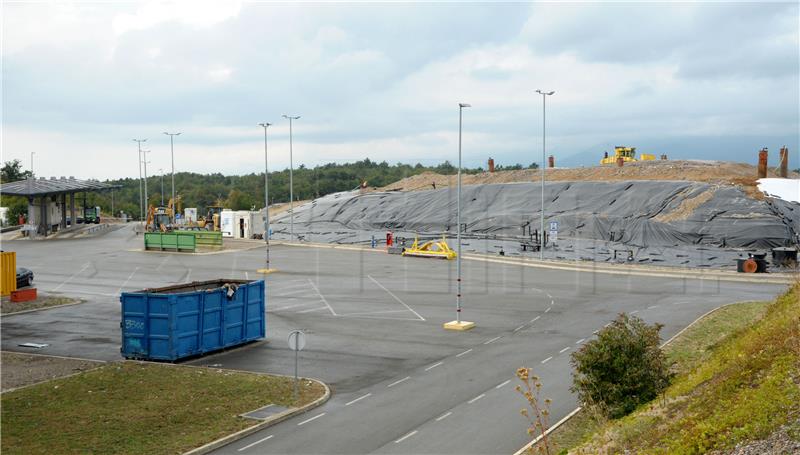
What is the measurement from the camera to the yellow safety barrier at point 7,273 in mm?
32562

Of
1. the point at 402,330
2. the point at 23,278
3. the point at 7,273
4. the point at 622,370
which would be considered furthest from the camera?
the point at 23,278

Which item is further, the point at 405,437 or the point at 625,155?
the point at 625,155

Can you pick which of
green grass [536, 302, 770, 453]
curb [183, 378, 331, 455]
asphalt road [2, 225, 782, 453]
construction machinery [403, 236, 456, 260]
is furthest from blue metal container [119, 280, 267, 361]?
construction machinery [403, 236, 456, 260]

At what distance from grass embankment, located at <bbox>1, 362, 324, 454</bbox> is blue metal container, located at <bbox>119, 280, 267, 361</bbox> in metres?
0.78

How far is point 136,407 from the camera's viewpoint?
15.8m

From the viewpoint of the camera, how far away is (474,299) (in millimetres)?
31859

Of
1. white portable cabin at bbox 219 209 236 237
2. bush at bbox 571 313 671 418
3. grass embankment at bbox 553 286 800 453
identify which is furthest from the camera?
white portable cabin at bbox 219 209 236 237

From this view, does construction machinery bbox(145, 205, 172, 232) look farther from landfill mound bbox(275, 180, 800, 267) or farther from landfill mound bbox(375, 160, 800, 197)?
landfill mound bbox(375, 160, 800, 197)

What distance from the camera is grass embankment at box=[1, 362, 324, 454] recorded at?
1348 centimetres

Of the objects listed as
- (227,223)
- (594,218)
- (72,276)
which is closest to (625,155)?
(594,218)

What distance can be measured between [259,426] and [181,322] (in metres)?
7.04

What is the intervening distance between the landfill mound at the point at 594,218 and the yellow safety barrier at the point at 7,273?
112 ft

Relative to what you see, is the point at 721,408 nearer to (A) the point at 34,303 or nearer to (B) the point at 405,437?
(B) the point at 405,437

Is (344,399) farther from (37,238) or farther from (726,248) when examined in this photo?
(37,238)
